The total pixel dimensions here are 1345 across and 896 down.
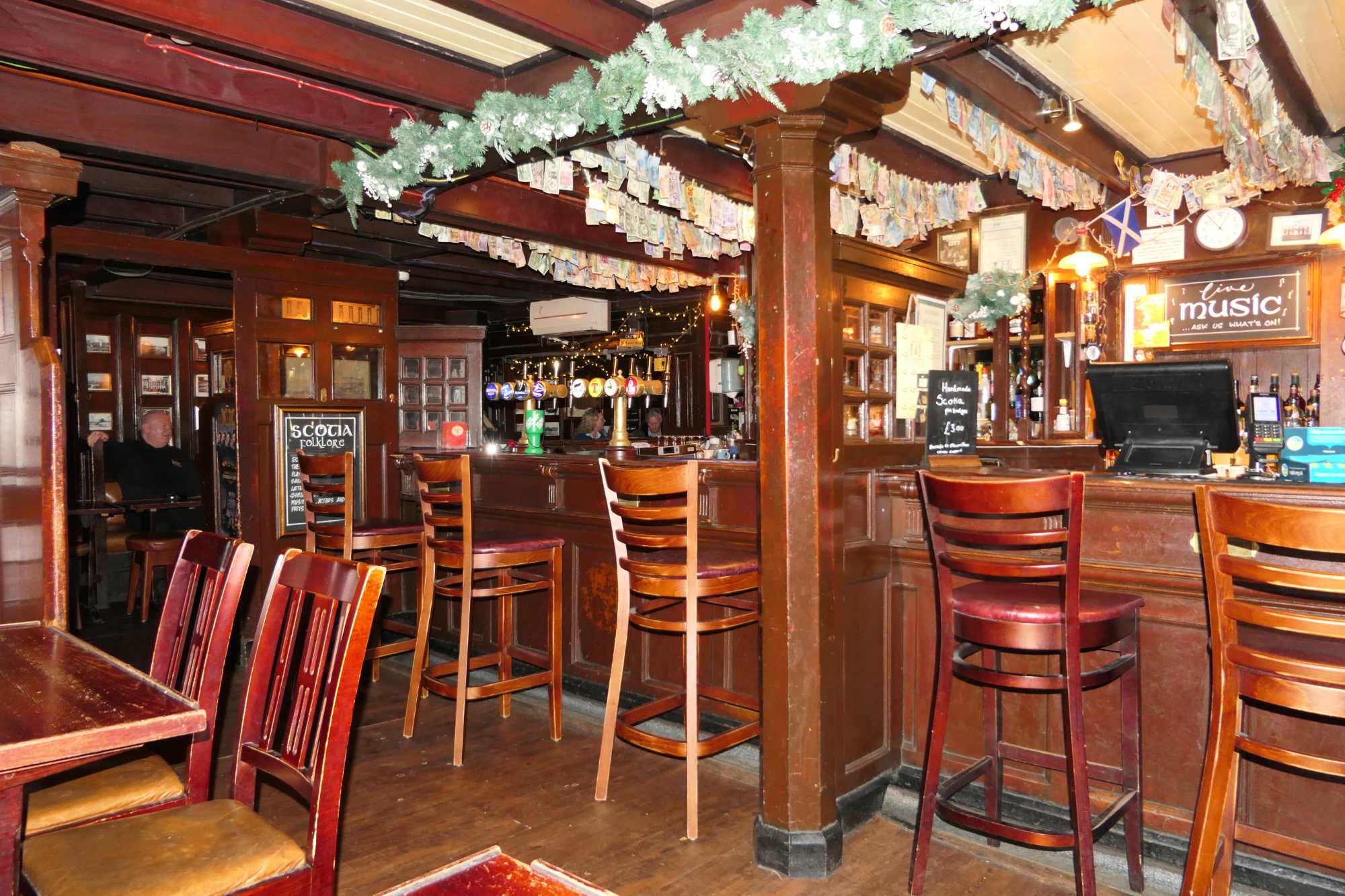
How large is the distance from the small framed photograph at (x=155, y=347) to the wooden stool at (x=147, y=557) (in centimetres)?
282

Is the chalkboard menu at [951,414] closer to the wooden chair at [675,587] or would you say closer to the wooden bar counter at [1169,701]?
the wooden bar counter at [1169,701]

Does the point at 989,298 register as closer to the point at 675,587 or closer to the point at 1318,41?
the point at 1318,41

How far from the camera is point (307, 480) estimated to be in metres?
4.29

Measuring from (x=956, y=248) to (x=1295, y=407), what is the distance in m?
2.36

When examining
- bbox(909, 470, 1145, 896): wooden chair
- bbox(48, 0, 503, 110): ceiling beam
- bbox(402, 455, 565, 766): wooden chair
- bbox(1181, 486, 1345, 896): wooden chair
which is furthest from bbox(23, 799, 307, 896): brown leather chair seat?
bbox(48, 0, 503, 110): ceiling beam

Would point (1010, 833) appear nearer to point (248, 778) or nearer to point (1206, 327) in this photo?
point (248, 778)

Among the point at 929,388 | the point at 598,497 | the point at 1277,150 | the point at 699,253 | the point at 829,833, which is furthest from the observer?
the point at 699,253

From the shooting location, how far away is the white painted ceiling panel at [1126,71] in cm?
338

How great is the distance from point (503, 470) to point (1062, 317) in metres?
3.93

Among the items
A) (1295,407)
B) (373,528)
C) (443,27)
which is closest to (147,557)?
(373,528)

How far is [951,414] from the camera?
132 inches

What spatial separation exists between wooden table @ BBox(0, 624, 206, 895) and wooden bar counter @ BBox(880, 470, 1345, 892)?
2456mm

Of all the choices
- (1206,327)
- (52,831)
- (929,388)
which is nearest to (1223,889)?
(929,388)

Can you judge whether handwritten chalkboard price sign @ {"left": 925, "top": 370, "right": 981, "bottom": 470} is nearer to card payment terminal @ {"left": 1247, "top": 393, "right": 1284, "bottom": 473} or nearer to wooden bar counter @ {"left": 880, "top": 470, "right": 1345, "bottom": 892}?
wooden bar counter @ {"left": 880, "top": 470, "right": 1345, "bottom": 892}
